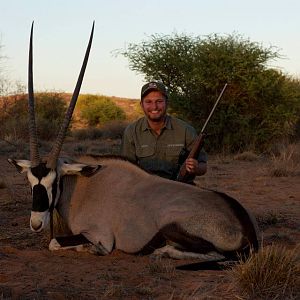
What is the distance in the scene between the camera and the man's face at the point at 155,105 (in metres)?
5.32

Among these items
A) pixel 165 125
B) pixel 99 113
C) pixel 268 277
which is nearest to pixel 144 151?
pixel 165 125

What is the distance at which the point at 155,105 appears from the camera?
210 inches

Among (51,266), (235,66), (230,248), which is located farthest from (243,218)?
(235,66)

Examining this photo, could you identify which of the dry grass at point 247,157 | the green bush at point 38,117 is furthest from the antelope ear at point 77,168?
the green bush at point 38,117

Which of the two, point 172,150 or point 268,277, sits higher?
point 172,150

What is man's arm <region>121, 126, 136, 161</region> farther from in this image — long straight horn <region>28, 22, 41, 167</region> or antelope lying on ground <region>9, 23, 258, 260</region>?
long straight horn <region>28, 22, 41, 167</region>

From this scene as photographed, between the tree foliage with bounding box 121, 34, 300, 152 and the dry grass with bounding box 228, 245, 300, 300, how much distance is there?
11.3 meters

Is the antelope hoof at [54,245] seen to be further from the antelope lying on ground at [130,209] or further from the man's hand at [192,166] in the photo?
the man's hand at [192,166]

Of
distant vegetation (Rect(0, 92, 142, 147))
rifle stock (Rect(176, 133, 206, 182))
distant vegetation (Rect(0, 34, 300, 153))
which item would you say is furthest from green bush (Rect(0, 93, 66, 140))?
rifle stock (Rect(176, 133, 206, 182))

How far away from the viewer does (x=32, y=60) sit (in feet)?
14.8

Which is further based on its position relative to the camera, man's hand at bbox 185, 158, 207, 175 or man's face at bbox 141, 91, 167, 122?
man's face at bbox 141, 91, 167, 122

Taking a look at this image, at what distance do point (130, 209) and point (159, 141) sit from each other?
1.14 metres

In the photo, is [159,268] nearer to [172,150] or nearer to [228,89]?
[172,150]

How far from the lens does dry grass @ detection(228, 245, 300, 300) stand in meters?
3.26
